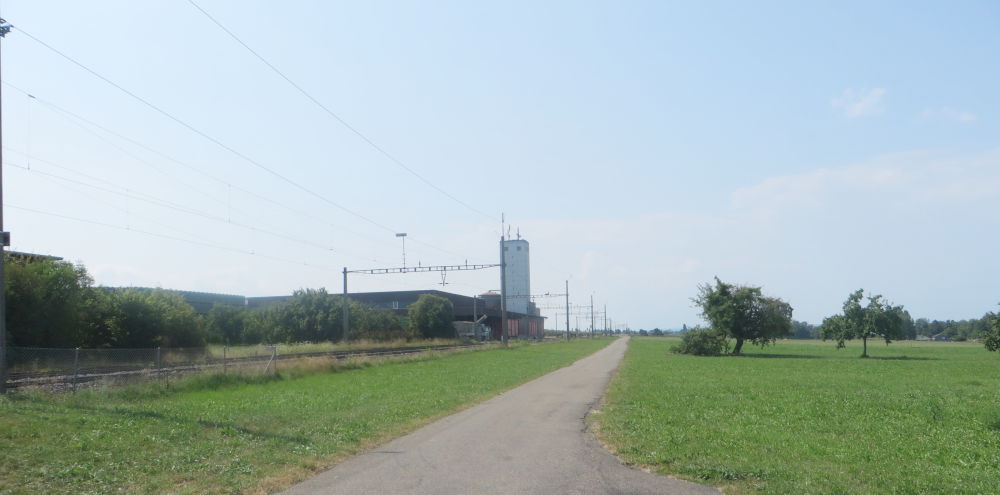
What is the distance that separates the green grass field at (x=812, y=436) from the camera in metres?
9.43

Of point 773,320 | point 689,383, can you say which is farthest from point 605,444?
point 773,320

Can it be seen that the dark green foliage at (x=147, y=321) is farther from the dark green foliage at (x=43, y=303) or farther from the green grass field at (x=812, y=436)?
the green grass field at (x=812, y=436)

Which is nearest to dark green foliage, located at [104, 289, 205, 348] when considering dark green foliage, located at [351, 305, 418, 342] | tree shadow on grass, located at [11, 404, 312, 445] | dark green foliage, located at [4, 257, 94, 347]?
dark green foliage, located at [4, 257, 94, 347]

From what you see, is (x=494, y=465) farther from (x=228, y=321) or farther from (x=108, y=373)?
(x=228, y=321)

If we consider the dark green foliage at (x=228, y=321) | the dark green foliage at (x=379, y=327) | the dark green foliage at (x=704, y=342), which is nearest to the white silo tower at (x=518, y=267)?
the dark green foliage at (x=379, y=327)

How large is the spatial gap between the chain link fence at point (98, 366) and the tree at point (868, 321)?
1880 inches

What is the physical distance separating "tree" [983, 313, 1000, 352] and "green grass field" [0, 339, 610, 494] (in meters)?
41.6

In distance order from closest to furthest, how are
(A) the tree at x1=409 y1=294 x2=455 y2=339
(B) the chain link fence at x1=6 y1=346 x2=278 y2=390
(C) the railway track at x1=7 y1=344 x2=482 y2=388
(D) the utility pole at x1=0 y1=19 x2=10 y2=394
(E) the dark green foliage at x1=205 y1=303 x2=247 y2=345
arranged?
(D) the utility pole at x1=0 y1=19 x2=10 y2=394 < (C) the railway track at x1=7 y1=344 x2=482 y2=388 < (B) the chain link fence at x1=6 y1=346 x2=278 y2=390 < (E) the dark green foliage at x1=205 y1=303 x2=247 y2=345 < (A) the tree at x1=409 y1=294 x2=455 y2=339

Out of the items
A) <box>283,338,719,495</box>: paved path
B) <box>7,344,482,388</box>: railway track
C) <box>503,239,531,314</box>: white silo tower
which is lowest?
<box>283,338,719,495</box>: paved path

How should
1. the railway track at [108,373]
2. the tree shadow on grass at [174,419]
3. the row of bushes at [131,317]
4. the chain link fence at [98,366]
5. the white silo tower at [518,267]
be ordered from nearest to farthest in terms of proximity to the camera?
the tree shadow on grass at [174,419] → the railway track at [108,373] → the chain link fence at [98,366] → the row of bushes at [131,317] → the white silo tower at [518,267]

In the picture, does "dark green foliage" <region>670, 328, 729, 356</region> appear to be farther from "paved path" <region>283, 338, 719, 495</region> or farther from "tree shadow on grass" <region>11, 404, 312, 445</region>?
"tree shadow on grass" <region>11, 404, 312, 445</region>

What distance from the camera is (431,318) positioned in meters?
93.8

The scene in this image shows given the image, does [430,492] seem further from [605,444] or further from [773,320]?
[773,320]

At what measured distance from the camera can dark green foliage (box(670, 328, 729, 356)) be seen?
60.8m
